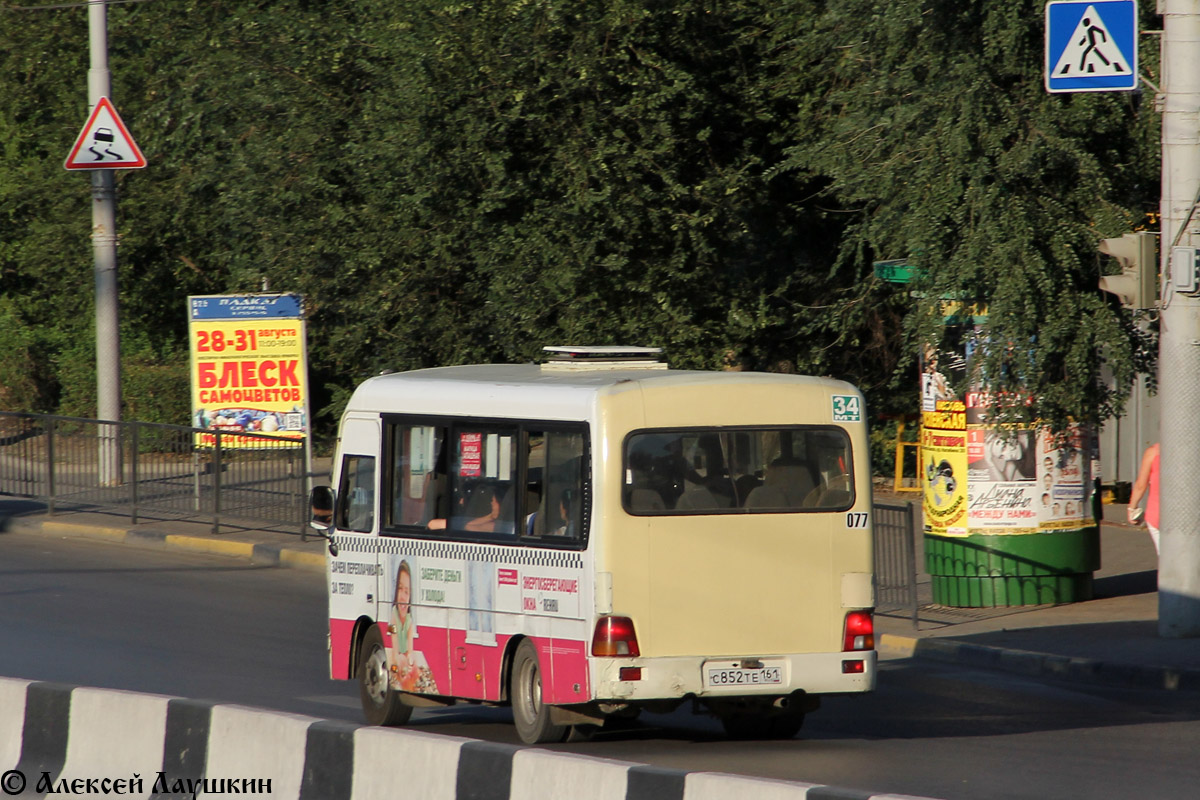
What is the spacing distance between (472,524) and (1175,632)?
6.06 metres

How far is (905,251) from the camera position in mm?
14695

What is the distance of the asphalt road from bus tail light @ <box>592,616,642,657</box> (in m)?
0.68

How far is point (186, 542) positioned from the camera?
1947cm

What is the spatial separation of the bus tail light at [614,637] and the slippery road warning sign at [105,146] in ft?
43.3

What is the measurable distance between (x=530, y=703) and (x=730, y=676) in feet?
3.84

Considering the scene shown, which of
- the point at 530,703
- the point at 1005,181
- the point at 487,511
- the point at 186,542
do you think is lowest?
the point at 186,542

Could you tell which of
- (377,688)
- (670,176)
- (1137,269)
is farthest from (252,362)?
(1137,269)

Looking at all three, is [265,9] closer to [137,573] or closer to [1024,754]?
[137,573]

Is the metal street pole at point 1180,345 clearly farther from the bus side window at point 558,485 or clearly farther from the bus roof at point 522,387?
the bus side window at point 558,485

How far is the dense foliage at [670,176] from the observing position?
1403 centimetres

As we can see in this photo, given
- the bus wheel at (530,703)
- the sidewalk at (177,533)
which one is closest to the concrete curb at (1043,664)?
the bus wheel at (530,703)

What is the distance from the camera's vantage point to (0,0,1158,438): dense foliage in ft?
46.0

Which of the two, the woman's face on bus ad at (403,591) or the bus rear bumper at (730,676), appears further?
the woman's face on bus ad at (403,591)

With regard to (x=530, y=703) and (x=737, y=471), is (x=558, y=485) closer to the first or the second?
(x=737, y=471)
